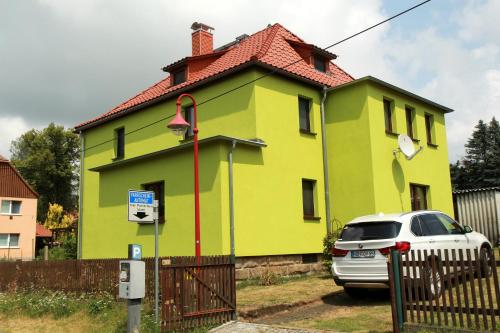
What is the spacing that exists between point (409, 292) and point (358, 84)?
35.6 ft

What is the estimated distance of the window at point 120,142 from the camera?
21984 mm

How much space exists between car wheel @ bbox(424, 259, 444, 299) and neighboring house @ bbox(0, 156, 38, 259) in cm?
3834

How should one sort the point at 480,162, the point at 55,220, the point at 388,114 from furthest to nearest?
the point at 55,220, the point at 480,162, the point at 388,114

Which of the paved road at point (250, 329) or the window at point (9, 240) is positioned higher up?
the window at point (9, 240)

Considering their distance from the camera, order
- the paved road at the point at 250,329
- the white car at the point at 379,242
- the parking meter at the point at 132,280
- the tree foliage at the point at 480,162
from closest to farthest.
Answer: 1. the paved road at the point at 250,329
2. the parking meter at the point at 132,280
3. the white car at the point at 379,242
4. the tree foliage at the point at 480,162

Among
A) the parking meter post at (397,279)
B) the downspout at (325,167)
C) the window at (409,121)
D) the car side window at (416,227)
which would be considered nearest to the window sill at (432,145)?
the window at (409,121)

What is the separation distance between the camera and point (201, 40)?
22594mm

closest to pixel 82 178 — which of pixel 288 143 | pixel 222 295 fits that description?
pixel 288 143

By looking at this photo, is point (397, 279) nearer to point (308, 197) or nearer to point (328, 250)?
point (328, 250)

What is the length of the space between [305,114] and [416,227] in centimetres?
866

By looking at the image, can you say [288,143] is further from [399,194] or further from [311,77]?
[399,194]

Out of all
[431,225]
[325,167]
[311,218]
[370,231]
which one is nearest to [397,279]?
[370,231]

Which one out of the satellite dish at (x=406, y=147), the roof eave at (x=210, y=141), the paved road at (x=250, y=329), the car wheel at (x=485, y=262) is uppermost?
the satellite dish at (x=406, y=147)

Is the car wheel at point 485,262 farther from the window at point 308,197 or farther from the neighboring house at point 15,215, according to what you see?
the neighboring house at point 15,215
